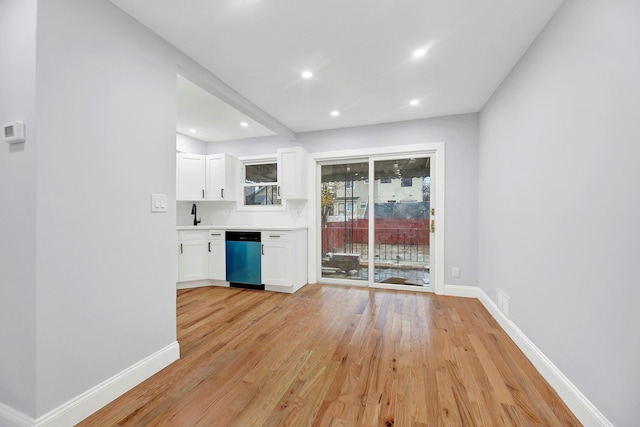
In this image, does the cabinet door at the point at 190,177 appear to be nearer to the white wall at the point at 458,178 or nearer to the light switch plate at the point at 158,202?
the light switch plate at the point at 158,202

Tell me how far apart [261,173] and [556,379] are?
13.8 feet

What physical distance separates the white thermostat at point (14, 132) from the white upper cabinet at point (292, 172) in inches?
116

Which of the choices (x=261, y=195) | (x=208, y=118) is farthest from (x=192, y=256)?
(x=208, y=118)

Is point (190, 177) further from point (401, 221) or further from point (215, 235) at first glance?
point (401, 221)

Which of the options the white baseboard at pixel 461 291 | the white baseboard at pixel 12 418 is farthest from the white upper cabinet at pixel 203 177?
the white baseboard at pixel 461 291

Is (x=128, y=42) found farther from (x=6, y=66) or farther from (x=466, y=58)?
(x=466, y=58)

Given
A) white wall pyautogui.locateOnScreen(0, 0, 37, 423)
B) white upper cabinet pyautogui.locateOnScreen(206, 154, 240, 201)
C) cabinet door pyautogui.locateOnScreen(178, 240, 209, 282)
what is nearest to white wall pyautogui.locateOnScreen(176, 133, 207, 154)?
white upper cabinet pyautogui.locateOnScreen(206, 154, 240, 201)

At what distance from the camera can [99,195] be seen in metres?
1.53

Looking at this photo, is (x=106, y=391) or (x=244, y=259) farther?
(x=244, y=259)

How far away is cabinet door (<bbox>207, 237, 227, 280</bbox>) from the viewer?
3.93 meters

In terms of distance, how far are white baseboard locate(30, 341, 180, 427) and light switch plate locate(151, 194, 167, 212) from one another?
1042 millimetres

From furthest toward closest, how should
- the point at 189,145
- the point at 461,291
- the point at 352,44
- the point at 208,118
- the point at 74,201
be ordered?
the point at 189,145 → the point at 208,118 → the point at 461,291 → the point at 352,44 → the point at 74,201

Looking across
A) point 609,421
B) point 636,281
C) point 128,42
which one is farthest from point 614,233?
point 128,42

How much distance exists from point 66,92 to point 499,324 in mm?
3802
